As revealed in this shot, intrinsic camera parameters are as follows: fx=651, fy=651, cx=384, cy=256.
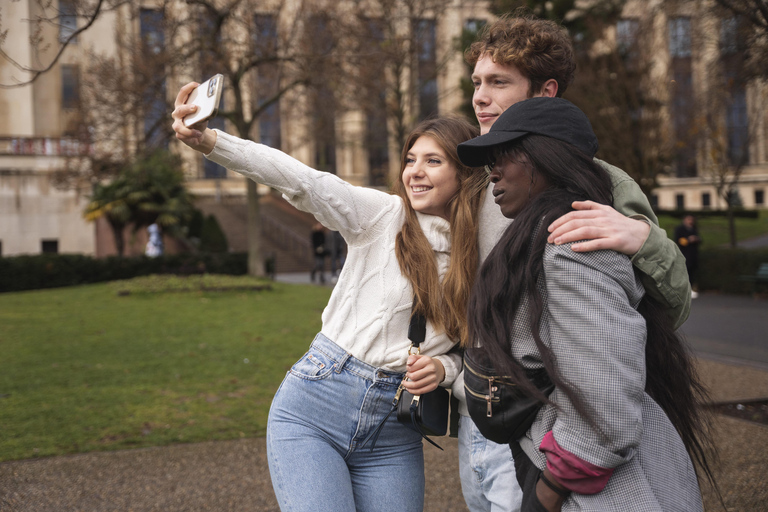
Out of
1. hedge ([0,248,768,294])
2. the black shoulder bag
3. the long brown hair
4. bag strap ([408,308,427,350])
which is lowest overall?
hedge ([0,248,768,294])

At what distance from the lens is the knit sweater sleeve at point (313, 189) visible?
2256 mm

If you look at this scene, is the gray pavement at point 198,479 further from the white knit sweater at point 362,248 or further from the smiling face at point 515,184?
the smiling face at point 515,184

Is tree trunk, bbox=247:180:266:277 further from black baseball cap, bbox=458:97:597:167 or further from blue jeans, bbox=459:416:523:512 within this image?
black baseball cap, bbox=458:97:597:167

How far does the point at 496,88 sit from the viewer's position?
2.38 meters

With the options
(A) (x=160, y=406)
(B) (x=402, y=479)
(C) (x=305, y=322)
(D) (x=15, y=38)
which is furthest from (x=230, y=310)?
(D) (x=15, y=38)

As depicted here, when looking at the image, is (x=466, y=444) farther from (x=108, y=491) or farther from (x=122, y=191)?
(x=122, y=191)

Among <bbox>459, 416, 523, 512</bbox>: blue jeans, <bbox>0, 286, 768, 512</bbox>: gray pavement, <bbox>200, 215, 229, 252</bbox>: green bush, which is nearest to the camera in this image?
<bbox>459, 416, 523, 512</bbox>: blue jeans

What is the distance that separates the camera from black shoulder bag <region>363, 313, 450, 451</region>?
7.54 feet

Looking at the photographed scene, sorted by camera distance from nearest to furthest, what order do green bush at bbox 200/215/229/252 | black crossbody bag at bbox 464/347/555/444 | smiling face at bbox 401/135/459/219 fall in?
black crossbody bag at bbox 464/347/555/444, smiling face at bbox 401/135/459/219, green bush at bbox 200/215/229/252

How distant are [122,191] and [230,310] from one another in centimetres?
1092

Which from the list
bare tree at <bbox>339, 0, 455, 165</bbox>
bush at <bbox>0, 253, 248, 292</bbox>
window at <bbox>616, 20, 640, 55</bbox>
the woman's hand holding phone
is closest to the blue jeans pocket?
the woman's hand holding phone

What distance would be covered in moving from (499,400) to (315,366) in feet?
2.78

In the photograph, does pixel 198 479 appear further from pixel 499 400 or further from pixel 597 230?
pixel 597 230

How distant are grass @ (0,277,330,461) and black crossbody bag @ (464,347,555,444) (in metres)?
4.16
